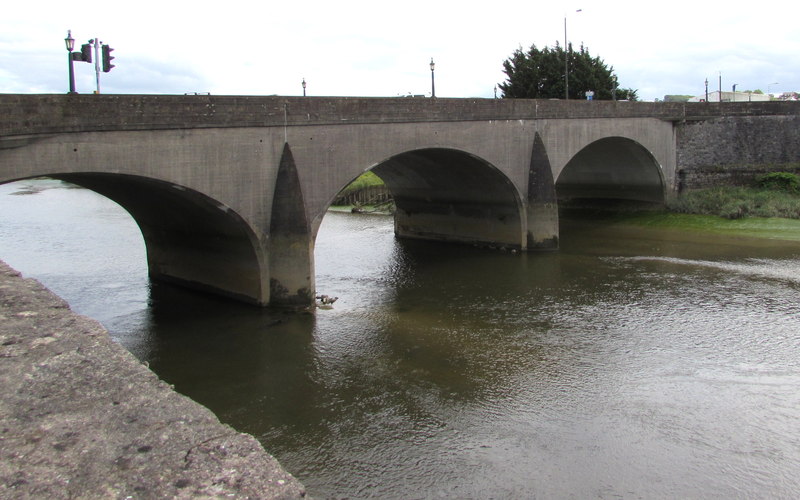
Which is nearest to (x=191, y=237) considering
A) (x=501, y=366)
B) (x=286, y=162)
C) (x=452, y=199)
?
(x=286, y=162)

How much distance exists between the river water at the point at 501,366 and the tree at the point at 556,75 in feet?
83.5

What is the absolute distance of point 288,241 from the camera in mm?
19969

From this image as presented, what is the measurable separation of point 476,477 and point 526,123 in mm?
20183

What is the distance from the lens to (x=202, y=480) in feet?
13.1

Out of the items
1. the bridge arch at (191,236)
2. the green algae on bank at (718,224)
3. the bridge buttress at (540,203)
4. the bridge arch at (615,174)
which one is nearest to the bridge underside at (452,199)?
the bridge buttress at (540,203)

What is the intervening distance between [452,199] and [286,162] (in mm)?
13528

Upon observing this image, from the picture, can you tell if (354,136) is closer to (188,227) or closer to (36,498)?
(188,227)

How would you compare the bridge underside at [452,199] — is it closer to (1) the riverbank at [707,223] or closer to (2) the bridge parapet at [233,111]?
(2) the bridge parapet at [233,111]

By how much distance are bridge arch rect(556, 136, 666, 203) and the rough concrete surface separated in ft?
103

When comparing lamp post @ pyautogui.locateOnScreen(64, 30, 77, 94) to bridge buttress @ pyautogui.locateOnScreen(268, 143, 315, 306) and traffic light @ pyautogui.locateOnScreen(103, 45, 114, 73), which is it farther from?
bridge buttress @ pyautogui.locateOnScreen(268, 143, 315, 306)

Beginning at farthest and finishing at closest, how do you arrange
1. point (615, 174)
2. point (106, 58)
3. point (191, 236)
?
1. point (615, 174)
2. point (191, 236)
3. point (106, 58)

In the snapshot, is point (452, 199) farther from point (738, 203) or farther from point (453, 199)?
point (738, 203)

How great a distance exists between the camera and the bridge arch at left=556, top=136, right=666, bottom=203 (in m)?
36.1

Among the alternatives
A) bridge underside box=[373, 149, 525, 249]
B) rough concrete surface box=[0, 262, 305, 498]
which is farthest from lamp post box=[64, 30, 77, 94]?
bridge underside box=[373, 149, 525, 249]
